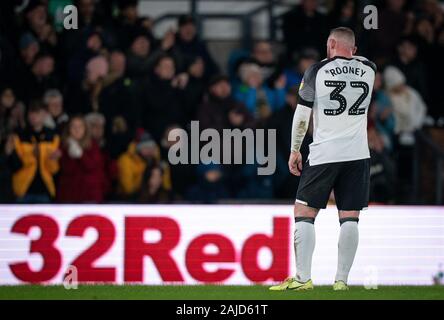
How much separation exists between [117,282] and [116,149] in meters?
2.89

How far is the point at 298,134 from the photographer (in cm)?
1005

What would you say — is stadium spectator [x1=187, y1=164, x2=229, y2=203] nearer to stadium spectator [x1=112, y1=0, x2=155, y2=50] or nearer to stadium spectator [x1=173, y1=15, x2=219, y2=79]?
stadium spectator [x1=173, y1=15, x2=219, y2=79]

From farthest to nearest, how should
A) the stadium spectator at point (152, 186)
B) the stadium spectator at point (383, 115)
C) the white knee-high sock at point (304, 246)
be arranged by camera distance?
the stadium spectator at point (383, 115), the stadium spectator at point (152, 186), the white knee-high sock at point (304, 246)

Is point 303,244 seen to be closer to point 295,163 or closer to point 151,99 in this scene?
point 295,163

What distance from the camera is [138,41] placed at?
599 inches

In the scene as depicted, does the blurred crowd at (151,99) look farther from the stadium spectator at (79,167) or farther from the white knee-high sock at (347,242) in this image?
the white knee-high sock at (347,242)

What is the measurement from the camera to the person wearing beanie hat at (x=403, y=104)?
15.7 m

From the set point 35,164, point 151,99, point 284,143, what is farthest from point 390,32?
point 35,164

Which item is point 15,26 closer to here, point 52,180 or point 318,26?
point 52,180

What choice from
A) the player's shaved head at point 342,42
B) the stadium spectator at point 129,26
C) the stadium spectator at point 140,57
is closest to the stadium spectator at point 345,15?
the stadium spectator at point 129,26

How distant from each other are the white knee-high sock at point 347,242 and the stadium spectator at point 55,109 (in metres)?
4.96

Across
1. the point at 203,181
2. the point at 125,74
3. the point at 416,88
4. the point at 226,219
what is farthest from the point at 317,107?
the point at 416,88

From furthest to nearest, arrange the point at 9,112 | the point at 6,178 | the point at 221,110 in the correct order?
1. the point at 221,110
2. the point at 9,112
3. the point at 6,178

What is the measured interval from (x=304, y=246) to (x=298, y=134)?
0.89m
